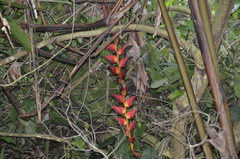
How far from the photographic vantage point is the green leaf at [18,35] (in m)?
0.81

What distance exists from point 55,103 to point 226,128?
78 cm

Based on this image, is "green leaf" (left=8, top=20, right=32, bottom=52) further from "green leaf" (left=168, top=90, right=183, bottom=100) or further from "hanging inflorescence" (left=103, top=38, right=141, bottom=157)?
"green leaf" (left=168, top=90, right=183, bottom=100)

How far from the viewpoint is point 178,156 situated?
0.96 m

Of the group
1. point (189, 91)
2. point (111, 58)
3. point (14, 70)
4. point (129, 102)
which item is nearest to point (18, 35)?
point (14, 70)

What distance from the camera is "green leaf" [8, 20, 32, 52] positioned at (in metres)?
0.81

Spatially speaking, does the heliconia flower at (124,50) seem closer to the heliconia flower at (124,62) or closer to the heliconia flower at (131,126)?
the heliconia flower at (124,62)

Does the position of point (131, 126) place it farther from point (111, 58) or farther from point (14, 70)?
point (14, 70)

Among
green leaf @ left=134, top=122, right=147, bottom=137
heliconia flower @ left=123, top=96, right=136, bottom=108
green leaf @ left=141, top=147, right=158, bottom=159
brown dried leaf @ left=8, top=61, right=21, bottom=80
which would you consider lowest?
green leaf @ left=141, top=147, right=158, bottom=159

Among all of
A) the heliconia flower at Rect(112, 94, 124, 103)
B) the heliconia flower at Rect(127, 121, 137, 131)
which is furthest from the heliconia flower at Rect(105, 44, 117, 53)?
the heliconia flower at Rect(127, 121, 137, 131)

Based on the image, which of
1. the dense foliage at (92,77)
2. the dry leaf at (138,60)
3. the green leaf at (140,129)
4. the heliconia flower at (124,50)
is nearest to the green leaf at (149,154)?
the dense foliage at (92,77)

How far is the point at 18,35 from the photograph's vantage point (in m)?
0.83

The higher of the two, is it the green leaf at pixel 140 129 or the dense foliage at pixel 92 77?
the dense foliage at pixel 92 77

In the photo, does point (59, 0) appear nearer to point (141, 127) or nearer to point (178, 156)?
point (141, 127)

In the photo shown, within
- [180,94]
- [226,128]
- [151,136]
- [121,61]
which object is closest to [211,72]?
[226,128]
